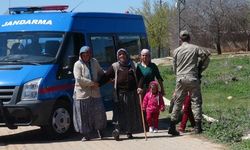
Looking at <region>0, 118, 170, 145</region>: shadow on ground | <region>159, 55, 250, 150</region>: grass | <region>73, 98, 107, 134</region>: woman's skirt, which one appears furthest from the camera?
<region>0, 118, 170, 145</region>: shadow on ground

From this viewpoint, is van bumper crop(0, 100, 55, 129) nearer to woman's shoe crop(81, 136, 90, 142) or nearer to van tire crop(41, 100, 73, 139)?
van tire crop(41, 100, 73, 139)

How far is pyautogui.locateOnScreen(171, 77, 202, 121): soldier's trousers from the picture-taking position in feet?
38.2

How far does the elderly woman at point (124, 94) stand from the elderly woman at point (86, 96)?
0.84ft

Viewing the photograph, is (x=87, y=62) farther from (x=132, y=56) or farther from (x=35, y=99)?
(x=132, y=56)

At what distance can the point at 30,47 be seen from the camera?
488 inches

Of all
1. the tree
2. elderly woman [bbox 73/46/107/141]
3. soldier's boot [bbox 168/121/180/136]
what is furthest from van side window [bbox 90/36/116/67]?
the tree

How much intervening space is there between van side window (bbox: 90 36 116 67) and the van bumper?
2164 mm

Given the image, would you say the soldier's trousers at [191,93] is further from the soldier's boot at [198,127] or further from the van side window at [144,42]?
the van side window at [144,42]

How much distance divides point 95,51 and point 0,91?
2640 millimetres

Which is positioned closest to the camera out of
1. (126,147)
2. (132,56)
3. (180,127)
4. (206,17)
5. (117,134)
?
(126,147)

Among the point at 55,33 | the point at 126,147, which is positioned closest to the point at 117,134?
the point at 126,147

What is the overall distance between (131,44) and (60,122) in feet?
11.7

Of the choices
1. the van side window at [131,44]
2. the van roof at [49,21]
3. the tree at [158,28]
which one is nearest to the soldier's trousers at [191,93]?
the van roof at [49,21]

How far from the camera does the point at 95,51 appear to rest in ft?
44.0
